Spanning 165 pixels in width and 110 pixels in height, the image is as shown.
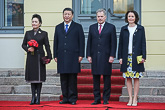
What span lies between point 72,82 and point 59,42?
0.72 m

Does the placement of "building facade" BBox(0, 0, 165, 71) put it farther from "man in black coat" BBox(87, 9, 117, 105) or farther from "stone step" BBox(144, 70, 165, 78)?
"man in black coat" BBox(87, 9, 117, 105)

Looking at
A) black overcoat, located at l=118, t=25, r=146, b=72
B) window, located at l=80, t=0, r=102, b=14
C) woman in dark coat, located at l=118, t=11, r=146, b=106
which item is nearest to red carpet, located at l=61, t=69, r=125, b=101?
woman in dark coat, located at l=118, t=11, r=146, b=106

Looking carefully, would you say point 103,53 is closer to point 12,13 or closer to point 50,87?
point 50,87

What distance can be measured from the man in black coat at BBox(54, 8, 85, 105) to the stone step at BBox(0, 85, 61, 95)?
0.72 metres

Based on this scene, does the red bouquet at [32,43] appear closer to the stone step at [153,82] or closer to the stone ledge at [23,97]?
the stone ledge at [23,97]

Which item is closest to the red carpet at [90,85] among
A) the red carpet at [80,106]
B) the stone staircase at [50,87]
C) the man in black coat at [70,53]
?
the stone staircase at [50,87]

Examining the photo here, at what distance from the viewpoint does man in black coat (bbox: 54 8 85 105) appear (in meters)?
7.15

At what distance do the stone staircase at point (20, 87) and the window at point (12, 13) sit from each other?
1260mm

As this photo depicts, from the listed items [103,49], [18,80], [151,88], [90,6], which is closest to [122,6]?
[90,6]

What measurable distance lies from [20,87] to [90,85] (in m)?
1.34

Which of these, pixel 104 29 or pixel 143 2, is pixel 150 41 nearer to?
pixel 143 2

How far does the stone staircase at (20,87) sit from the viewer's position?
25.5ft

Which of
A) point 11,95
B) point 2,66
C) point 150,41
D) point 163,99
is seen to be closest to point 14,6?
point 2,66

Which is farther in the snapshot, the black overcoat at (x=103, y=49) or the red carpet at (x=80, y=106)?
the black overcoat at (x=103, y=49)
